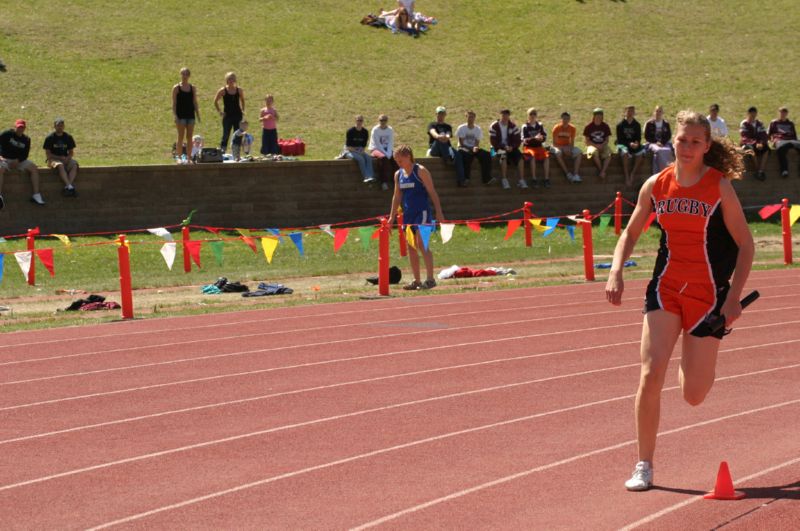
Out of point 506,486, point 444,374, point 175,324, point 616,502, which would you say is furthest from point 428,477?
point 175,324

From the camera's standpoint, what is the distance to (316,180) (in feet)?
89.0

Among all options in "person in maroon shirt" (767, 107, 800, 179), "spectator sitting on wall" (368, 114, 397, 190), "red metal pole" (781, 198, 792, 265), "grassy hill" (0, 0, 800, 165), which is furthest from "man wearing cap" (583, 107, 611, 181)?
"red metal pole" (781, 198, 792, 265)

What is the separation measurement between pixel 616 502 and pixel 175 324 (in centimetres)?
897

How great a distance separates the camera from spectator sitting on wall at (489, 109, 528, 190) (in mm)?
27797

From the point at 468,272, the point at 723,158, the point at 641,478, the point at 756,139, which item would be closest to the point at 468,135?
the point at 756,139

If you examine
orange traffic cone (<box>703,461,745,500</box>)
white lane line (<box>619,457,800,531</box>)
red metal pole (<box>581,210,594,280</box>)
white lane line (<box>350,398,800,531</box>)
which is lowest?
white lane line (<box>619,457,800,531</box>)

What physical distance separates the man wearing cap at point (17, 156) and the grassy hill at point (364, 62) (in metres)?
6.30

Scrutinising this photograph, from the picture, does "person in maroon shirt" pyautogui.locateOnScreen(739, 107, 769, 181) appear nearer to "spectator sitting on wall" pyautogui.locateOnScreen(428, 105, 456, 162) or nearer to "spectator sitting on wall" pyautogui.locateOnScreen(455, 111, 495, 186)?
"spectator sitting on wall" pyautogui.locateOnScreen(455, 111, 495, 186)

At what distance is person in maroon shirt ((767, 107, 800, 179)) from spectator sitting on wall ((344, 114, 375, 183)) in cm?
967

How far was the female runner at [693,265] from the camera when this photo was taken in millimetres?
6531

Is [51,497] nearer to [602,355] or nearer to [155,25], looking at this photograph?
[602,355]

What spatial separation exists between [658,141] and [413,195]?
12.9m

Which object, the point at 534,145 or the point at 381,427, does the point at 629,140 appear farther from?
the point at 381,427

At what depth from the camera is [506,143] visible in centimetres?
2798
